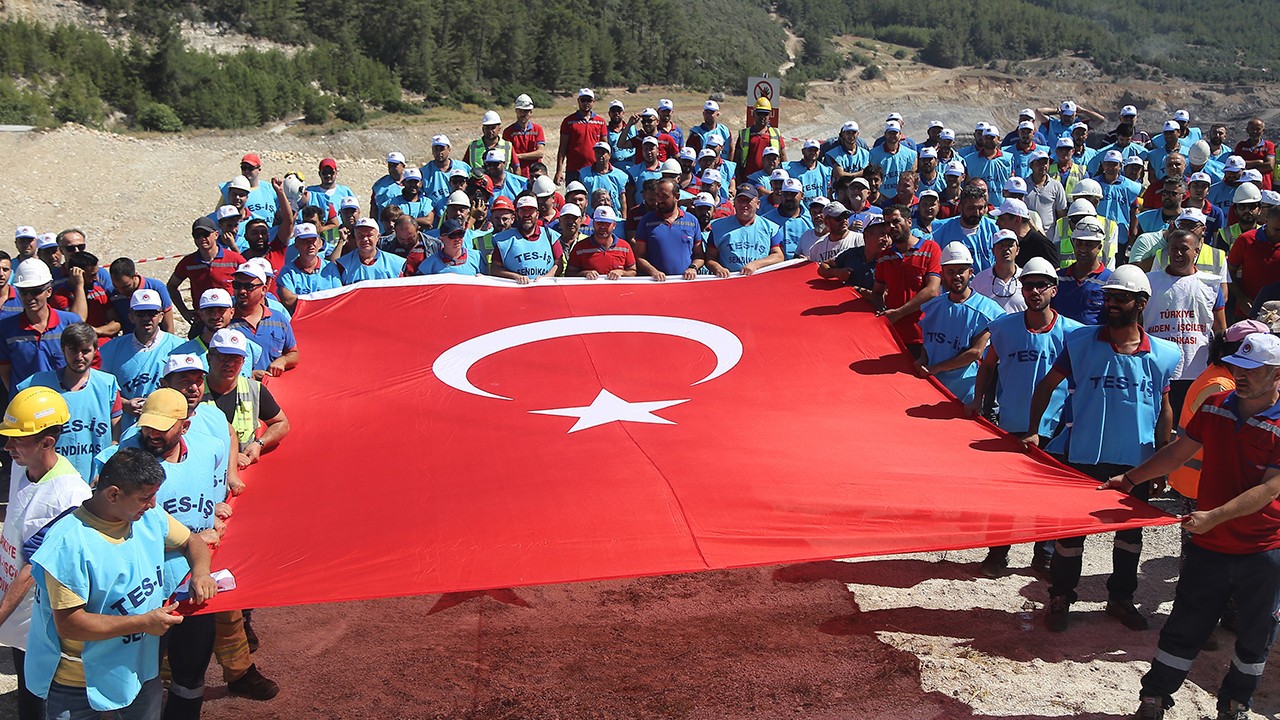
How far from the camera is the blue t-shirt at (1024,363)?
7.17 m

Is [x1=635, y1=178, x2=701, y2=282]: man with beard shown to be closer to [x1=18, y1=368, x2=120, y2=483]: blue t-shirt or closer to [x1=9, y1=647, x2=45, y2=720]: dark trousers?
[x1=18, y1=368, x2=120, y2=483]: blue t-shirt

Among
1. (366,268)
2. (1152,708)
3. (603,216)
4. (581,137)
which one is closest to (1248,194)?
(603,216)

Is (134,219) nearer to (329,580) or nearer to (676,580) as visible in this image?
(676,580)

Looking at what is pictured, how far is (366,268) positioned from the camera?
9.85m

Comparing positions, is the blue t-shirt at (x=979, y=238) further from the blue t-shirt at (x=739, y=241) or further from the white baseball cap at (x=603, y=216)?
the white baseball cap at (x=603, y=216)

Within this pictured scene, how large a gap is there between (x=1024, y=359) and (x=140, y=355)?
5.88m

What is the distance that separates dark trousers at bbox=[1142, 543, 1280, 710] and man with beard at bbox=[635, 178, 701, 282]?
554 centimetres

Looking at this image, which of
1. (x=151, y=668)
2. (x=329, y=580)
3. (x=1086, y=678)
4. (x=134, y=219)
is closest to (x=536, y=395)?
(x=329, y=580)

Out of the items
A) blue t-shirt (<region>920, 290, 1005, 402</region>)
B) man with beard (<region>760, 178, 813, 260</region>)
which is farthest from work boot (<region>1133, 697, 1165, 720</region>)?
man with beard (<region>760, 178, 813, 260</region>)

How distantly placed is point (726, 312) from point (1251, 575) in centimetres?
414

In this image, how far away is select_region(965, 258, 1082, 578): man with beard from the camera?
716 cm

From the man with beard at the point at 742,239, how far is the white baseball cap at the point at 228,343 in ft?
16.9

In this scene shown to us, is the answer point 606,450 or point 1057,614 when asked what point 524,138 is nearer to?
point 606,450

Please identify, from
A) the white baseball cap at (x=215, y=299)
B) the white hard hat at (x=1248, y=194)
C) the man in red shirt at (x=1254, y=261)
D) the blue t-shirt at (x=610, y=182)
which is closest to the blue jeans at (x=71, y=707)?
the white baseball cap at (x=215, y=299)
